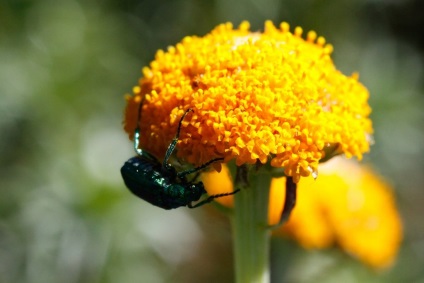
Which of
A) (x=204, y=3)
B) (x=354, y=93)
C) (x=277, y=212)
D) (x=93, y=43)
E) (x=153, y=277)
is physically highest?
(x=204, y=3)

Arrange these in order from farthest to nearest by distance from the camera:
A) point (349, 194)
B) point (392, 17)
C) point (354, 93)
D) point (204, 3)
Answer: point (392, 17), point (204, 3), point (349, 194), point (354, 93)

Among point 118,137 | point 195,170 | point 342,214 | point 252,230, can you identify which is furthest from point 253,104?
point 118,137

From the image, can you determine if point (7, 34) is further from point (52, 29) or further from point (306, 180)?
point (306, 180)

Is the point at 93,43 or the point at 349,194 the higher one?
the point at 93,43

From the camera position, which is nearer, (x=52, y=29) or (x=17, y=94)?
(x=17, y=94)

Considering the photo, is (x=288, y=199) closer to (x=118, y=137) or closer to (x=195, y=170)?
(x=195, y=170)

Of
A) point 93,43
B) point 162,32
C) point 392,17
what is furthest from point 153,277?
point 392,17

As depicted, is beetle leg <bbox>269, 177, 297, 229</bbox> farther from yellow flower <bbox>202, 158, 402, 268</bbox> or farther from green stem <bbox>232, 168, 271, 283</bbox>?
yellow flower <bbox>202, 158, 402, 268</bbox>
